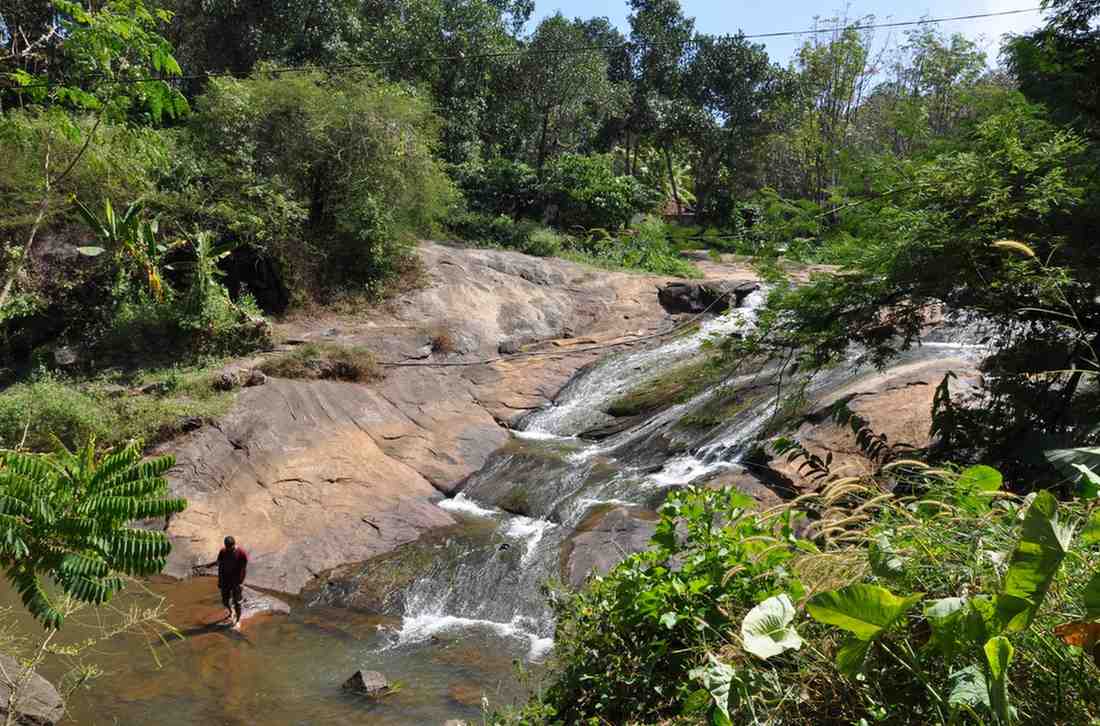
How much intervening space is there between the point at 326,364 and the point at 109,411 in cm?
408

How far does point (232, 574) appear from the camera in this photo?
9633mm

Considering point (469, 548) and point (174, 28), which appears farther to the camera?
point (174, 28)

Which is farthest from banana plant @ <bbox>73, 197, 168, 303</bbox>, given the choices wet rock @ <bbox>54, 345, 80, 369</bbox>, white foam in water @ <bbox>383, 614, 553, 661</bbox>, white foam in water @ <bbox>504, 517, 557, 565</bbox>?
white foam in water @ <bbox>383, 614, 553, 661</bbox>

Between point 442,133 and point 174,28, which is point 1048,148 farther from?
point 174,28

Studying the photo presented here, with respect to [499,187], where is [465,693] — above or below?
below

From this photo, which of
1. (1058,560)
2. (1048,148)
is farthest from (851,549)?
(1048,148)

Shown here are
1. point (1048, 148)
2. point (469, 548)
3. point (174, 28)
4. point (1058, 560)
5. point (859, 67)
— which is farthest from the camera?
point (859, 67)

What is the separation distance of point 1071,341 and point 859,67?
102ft

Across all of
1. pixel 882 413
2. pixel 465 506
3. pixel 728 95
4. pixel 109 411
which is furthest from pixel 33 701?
pixel 728 95

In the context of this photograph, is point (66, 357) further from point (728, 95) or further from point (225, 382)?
point (728, 95)

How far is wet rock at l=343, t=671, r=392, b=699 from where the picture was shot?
8.00 metres

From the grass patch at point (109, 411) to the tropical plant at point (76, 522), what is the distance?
9.37 meters

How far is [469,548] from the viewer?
11.6 metres

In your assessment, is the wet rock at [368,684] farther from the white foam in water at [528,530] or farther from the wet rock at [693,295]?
the wet rock at [693,295]
